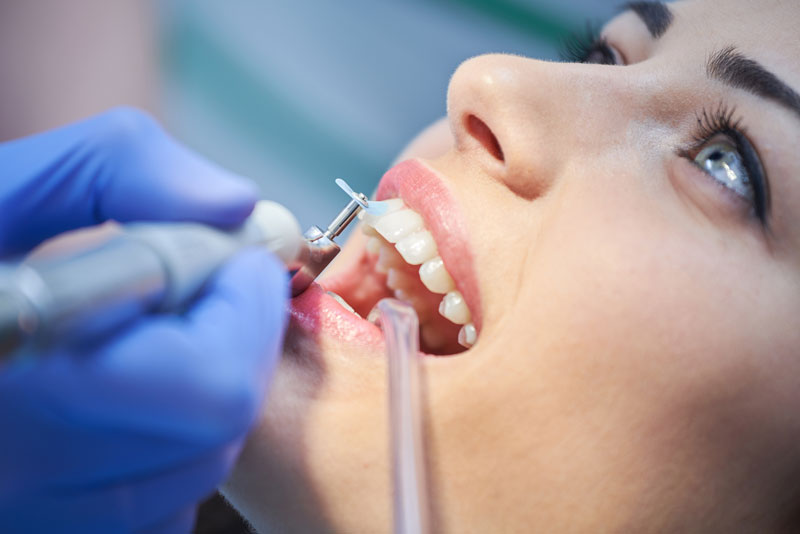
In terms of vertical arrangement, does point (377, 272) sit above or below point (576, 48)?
below

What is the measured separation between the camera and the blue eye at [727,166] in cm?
80

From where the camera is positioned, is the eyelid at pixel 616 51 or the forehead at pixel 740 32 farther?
the eyelid at pixel 616 51

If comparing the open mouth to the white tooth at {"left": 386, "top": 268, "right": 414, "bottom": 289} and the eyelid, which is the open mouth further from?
the eyelid

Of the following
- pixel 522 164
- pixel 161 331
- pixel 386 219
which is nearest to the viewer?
pixel 161 331

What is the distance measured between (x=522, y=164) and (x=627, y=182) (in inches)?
4.9

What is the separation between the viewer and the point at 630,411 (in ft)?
2.40

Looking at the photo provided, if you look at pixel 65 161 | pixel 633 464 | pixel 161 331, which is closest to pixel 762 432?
pixel 633 464

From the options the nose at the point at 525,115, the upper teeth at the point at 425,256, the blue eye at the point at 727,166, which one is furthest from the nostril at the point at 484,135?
the blue eye at the point at 727,166

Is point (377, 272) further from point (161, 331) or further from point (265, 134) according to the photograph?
point (265, 134)

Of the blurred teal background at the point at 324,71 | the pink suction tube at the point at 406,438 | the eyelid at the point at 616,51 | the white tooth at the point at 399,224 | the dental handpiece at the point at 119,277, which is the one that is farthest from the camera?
the blurred teal background at the point at 324,71

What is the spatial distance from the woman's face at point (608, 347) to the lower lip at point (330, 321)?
3cm

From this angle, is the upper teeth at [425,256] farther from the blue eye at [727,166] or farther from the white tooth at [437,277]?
the blue eye at [727,166]

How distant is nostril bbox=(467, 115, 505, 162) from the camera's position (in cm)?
84

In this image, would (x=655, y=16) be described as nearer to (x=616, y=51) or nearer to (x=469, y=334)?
(x=616, y=51)
